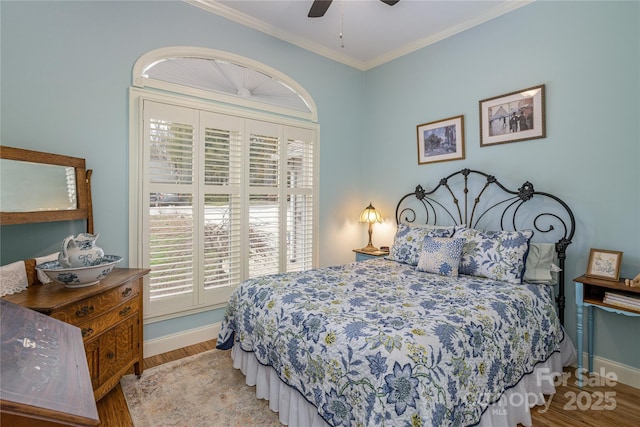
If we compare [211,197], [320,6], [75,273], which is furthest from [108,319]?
[320,6]

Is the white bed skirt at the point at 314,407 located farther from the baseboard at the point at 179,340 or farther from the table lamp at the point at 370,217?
the table lamp at the point at 370,217

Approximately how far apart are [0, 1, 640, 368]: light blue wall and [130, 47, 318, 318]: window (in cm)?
19

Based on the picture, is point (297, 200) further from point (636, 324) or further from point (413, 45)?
point (636, 324)

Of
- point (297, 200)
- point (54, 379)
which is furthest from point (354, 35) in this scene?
point (54, 379)

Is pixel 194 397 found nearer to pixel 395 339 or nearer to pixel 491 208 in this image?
pixel 395 339

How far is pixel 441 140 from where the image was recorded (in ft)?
11.2

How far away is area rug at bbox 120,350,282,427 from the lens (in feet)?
6.29

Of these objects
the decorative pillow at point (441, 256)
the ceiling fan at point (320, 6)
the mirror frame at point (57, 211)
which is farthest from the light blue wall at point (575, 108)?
the mirror frame at point (57, 211)

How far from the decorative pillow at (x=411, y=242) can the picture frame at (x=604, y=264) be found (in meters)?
1.01

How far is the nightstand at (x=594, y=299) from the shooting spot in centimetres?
207

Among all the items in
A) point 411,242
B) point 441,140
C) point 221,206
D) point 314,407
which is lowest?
point 314,407

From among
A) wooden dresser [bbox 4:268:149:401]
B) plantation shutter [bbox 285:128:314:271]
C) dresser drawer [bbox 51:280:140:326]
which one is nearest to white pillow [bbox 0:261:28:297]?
wooden dresser [bbox 4:268:149:401]

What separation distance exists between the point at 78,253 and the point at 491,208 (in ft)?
10.9

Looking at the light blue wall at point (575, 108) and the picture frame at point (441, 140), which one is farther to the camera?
the picture frame at point (441, 140)
